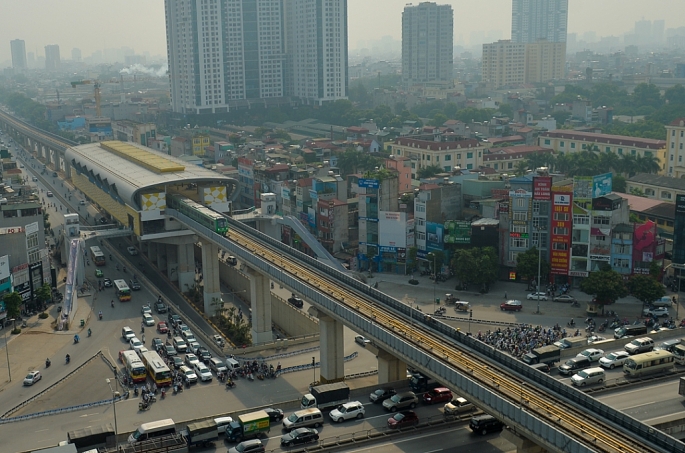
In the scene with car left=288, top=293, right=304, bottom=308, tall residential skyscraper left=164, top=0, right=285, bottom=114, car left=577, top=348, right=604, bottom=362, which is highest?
tall residential skyscraper left=164, top=0, right=285, bottom=114

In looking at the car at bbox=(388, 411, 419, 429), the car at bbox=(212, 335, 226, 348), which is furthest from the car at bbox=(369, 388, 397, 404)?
the car at bbox=(212, 335, 226, 348)

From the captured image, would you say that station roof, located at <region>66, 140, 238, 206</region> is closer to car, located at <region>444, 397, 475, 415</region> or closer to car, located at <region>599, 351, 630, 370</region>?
car, located at <region>599, 351, 630, 370</region>

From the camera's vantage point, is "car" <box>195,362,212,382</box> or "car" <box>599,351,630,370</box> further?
"car" <box>195,362,212,382</box>

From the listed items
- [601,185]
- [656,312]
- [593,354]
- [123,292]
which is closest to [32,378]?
[123,292]

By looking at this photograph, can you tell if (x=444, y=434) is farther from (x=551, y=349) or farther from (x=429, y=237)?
(x=429, y=237)

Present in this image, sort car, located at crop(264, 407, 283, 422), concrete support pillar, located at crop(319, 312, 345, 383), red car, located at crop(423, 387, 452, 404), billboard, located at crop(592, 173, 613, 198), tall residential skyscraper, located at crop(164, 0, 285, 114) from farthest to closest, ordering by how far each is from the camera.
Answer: tall residential skyscraper, located at crop(164, 0, 285, 114) → billboard, located at crop(592, 173, 613, 198) → concrete support pillar, located at crop(319, 312, 345, 383) → red car, located at crop(423, 387, 452, 404) → car, located at crop(264, 407, 283, 422)

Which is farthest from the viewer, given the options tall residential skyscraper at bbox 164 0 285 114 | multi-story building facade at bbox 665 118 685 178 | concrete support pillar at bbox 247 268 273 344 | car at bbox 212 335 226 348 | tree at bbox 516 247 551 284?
tall residential skyscraper at bbox 164 0 285 114
